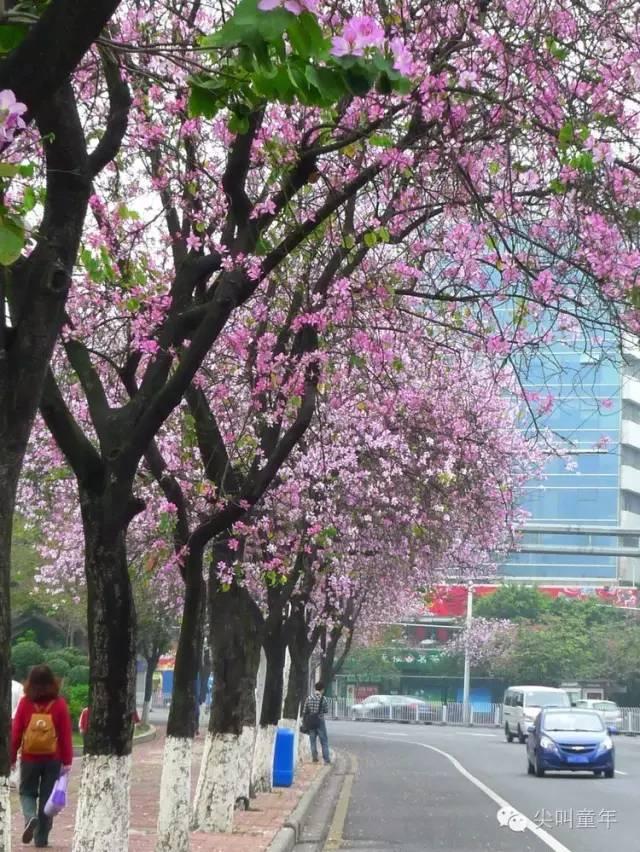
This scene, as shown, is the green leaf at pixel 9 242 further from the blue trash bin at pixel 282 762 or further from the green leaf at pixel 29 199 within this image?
the blue trash bin at pixel 282 762

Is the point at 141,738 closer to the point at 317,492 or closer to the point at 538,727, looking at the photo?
the point at 538,727

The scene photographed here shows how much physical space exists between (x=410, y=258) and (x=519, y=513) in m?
16.8

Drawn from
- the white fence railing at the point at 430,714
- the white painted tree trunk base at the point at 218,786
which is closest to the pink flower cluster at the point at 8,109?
the white painted tree trunk base at the point at 218,786

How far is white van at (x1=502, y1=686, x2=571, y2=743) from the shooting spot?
161 ft

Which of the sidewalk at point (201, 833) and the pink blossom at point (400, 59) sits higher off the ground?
the pink blossom at point (400, 59)

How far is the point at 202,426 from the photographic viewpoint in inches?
532

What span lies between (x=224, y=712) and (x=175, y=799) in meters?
2.57

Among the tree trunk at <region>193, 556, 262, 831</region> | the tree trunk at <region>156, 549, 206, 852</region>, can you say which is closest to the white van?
the tree trunk at <region>193, 556, 262, 831</region>

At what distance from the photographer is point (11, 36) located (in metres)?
5.73

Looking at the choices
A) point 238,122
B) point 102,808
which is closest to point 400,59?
point 238,122

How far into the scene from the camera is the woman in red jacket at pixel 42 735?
1225cm

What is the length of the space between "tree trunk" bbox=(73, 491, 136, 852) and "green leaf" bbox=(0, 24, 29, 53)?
432 centimetres

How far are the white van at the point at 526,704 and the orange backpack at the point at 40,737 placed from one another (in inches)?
1494

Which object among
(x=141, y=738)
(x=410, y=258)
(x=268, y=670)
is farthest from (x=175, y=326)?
(x=141, y=738)
